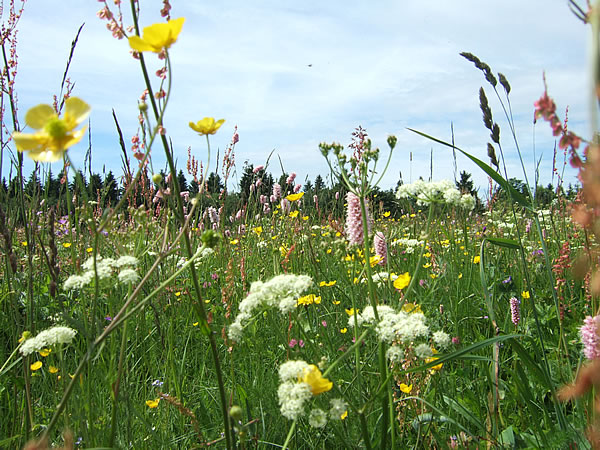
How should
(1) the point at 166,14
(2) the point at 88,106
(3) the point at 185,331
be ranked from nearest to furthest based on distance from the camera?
(2) the point at 88,106, (1) the point at 166,14, (3) the point at 185,331

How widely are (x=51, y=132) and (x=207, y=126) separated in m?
0.35

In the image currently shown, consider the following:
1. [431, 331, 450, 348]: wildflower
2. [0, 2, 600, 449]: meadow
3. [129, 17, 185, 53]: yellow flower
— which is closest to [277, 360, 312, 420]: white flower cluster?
[0, 2, 600, 449]: meadow

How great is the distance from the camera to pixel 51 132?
81 centimetres

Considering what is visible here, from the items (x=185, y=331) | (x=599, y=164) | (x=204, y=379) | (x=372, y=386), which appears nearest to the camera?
(x=599, y=164)

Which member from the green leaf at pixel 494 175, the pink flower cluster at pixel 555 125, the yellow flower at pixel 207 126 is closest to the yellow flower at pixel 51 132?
the yellow flower at pixel 207 126

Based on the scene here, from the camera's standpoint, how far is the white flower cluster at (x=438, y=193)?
50.0 inches

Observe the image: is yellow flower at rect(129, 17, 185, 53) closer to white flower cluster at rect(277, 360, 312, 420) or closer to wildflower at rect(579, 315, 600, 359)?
white flower cluster at rect(277, 360, 312, 420)

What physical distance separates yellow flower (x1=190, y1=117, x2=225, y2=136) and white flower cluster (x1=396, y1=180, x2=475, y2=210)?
590 millimetres

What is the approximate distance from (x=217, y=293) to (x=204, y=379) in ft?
3.41

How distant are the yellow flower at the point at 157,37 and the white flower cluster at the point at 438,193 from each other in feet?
2.49

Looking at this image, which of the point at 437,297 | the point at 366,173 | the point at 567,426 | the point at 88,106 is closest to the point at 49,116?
the point at 88,106

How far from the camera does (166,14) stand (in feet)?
3.47

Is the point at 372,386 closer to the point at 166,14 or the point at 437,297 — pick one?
the point at 437,297


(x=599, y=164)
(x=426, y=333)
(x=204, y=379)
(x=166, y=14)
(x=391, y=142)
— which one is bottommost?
(x=204, y=379)
